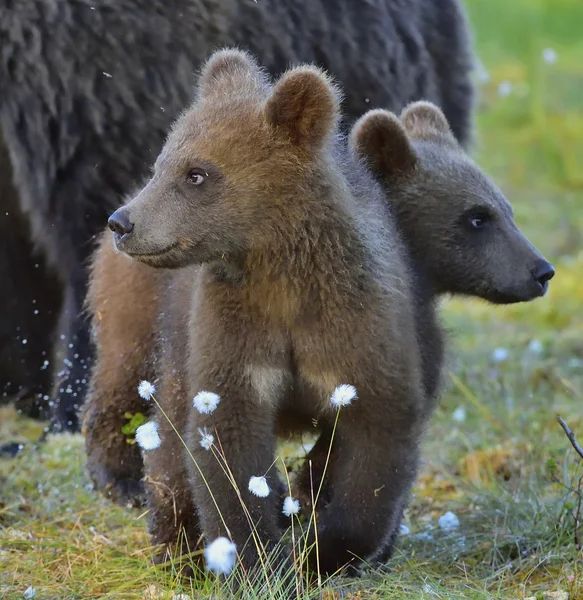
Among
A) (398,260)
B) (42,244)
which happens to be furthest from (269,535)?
(42,244)

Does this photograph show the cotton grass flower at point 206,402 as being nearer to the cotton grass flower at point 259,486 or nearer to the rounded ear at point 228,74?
the cotton grass flower at point 259,486

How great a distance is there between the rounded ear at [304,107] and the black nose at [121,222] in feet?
1.66

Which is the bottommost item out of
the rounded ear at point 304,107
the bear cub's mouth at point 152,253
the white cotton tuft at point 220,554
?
the white cotton tuft at point 220,554

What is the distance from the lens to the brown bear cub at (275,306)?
137 inches

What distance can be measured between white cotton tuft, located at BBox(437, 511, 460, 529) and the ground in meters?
0.03

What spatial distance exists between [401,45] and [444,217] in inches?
69.4

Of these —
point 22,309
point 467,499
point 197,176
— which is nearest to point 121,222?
point 197,176

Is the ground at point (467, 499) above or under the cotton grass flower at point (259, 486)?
under

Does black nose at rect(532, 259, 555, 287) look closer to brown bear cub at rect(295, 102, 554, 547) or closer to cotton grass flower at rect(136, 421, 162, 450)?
brown bear cub at rect(295, 102, 554, 547)

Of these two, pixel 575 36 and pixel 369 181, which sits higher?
pixel 369 181

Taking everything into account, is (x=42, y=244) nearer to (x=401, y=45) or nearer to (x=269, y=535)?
(x=401, y=45)

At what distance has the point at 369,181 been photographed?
12.8 feet

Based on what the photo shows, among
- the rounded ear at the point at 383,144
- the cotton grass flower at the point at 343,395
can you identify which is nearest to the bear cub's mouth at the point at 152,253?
the cotton grass flower at the point at 343,395

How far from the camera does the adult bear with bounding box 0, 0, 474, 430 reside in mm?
5180
